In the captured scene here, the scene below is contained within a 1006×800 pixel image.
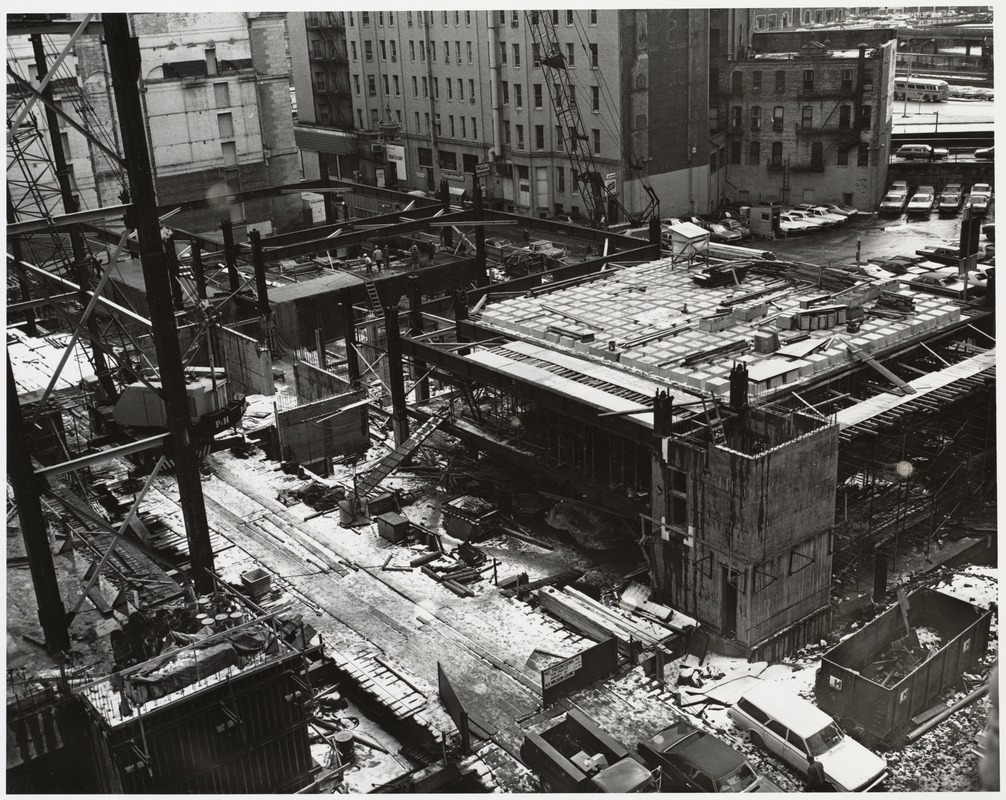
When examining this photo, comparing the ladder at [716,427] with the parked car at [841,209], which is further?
the parked car at [841,209]

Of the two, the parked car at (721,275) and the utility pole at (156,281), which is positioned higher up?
the utility pole at (156,281)

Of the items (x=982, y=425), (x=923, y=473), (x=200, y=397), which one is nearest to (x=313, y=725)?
(x=200, y=397)

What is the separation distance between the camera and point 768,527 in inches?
1086

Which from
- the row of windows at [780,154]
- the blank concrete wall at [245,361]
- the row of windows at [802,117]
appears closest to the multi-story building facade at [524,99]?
the row of windows at [780,154]

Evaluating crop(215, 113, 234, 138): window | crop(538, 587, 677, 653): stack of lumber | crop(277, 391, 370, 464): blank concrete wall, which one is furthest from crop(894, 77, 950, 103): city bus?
crop(538, 587, 677, 653): stack of lumber

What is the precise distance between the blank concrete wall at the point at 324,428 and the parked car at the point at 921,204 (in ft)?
172

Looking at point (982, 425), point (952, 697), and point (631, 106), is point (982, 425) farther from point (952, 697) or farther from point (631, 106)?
point (631, 106)

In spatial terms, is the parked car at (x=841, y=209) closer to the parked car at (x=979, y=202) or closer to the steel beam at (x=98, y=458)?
the parked car at (x=979, y=202)

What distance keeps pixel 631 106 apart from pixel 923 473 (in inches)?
1747

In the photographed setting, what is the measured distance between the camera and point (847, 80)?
3046 inches

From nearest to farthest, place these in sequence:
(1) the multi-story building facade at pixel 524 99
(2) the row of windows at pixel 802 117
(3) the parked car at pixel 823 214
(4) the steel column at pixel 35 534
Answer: (4) the steel column at pixel 35 534
(1) the multi-story building facade at pixel 524 99
(3) the parked car at pixel 823 214
(2) the row of windows at pixel 802 117

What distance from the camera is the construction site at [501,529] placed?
2273cm

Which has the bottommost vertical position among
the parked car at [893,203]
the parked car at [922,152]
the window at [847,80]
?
the parked car at [893,203]

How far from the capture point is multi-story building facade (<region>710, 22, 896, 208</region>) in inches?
3049
